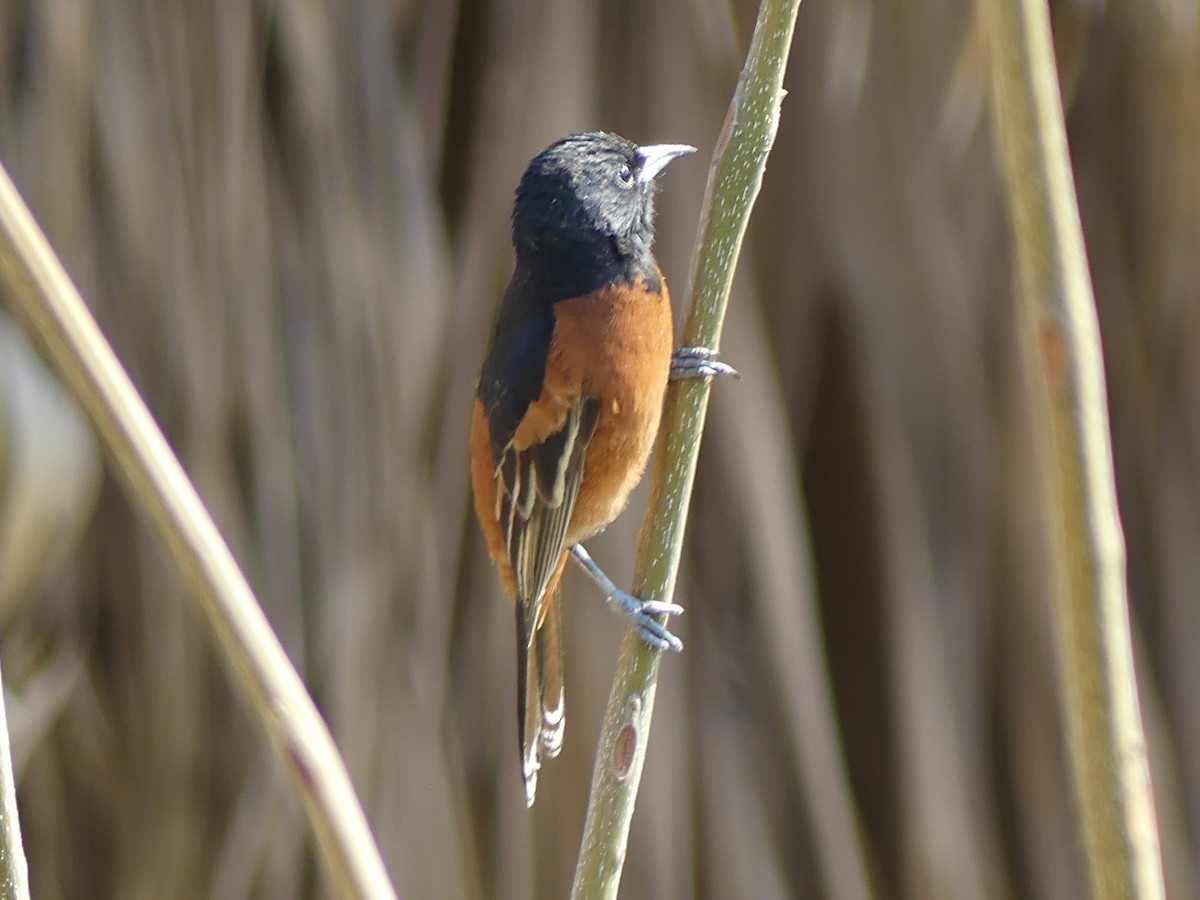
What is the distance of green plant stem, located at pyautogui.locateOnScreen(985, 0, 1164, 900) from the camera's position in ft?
2.05

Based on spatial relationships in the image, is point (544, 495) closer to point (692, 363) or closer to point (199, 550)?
point (692, 363)

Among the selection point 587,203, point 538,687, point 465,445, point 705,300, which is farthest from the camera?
point 465,445

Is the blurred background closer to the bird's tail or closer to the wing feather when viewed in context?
the bird's tail

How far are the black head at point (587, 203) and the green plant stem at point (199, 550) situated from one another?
1199 millimetres

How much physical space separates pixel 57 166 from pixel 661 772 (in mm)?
1501

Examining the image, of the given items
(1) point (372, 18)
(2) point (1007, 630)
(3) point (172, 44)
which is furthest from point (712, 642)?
(3) point (172, 44)

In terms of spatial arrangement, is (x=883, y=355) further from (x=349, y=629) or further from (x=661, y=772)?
(x=349, y=629)

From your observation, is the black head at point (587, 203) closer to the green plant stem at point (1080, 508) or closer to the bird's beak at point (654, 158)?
the bird's beak at point (654, 158)

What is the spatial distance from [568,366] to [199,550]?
1198 millimetres

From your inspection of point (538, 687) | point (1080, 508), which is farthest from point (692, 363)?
point (538, 687)

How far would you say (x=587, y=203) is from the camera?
72.3 inches

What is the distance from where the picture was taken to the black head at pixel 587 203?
5.98 feet

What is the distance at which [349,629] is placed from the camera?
7.30 ft

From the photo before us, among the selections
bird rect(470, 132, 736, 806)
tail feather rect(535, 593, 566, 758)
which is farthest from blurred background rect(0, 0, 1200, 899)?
bird rect(470, 132, 736, 806)
